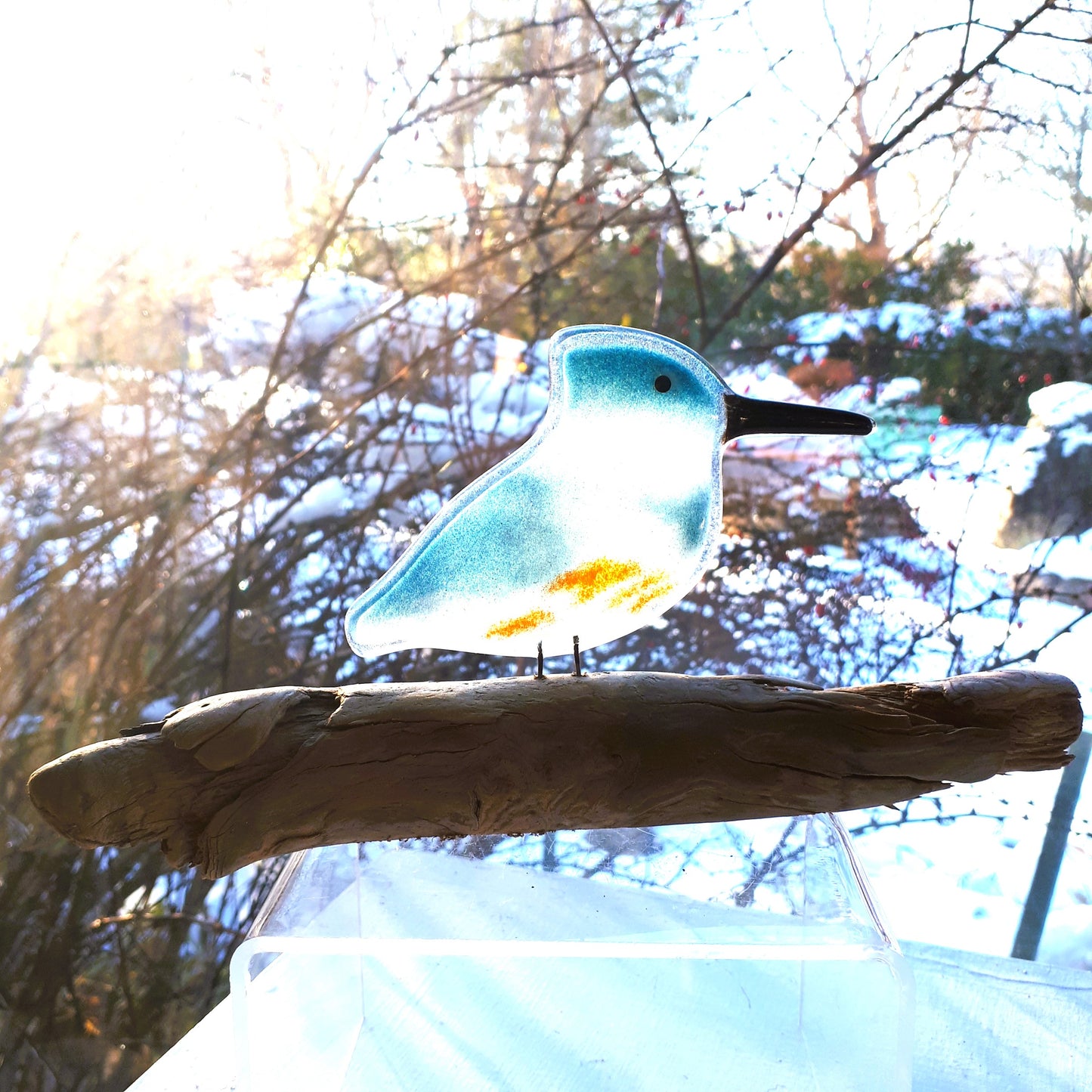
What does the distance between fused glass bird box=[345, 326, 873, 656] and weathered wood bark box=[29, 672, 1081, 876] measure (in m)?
0.07

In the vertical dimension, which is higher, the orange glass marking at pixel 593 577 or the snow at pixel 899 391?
the snow at pixel 899 391

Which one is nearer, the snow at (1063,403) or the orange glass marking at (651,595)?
the orange glass marking at (651,595)

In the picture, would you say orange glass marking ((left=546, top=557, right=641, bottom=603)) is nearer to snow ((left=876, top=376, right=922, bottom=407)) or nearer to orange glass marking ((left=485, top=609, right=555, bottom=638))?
orange glass marking ((left=485, top=609, right=555, bottom=638))

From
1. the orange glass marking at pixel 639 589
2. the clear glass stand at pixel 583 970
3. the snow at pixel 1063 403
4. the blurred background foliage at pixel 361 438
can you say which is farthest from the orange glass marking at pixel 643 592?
the snow at pixel 1063 403

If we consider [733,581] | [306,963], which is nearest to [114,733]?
[306,963]

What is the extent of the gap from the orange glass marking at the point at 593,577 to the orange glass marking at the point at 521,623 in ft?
0.10

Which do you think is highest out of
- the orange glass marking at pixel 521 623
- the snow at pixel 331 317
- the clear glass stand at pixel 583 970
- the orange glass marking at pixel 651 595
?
the snow at pixel 331 317

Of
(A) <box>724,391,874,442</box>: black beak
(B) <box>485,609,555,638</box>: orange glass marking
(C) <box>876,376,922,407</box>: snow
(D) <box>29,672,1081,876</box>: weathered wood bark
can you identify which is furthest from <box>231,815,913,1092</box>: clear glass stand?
(C) <box>876,376,922,407</box>: snow

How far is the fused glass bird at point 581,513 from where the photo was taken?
858 millimetres

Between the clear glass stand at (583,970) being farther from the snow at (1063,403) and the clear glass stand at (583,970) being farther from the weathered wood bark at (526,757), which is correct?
the snow at (1063,403)

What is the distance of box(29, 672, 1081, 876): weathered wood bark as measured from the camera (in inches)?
31.2

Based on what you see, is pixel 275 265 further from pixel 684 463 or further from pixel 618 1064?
pixel 618 1064

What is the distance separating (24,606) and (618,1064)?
1254mm

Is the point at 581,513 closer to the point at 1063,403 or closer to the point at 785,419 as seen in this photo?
the point at 785,419
